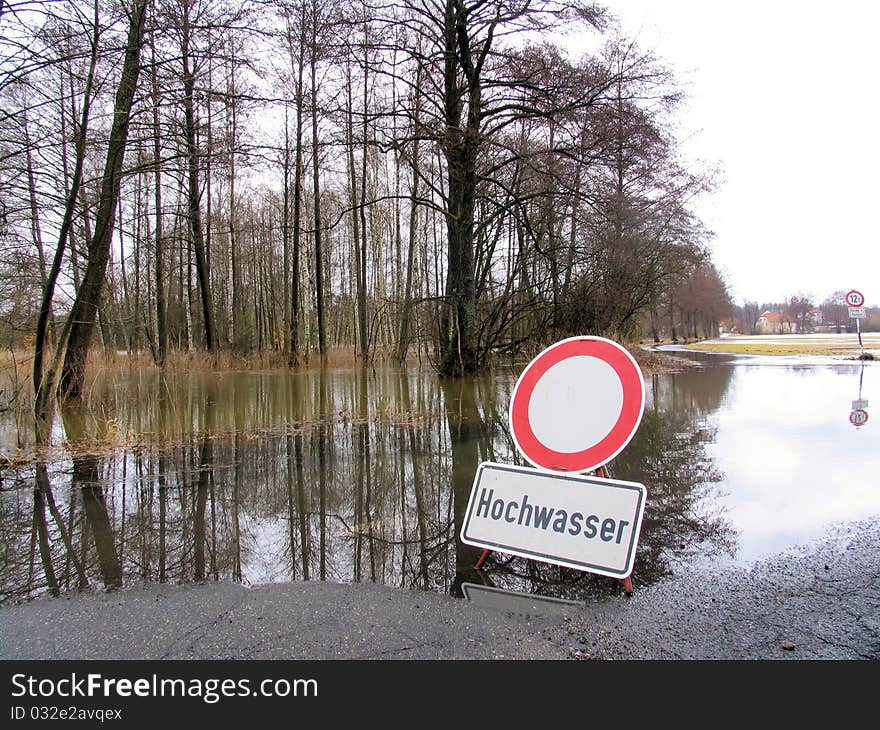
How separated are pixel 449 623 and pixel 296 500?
2.83 metres

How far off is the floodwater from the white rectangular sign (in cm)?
19

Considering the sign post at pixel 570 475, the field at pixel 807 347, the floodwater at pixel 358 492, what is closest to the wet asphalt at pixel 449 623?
the floodwater at pixel 358 492

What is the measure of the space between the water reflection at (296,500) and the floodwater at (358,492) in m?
0.02

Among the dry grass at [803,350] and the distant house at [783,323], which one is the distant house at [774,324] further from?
the dry grass at [803,350]

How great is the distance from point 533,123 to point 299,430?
39.6 ft

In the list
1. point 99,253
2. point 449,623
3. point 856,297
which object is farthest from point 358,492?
point 856,297

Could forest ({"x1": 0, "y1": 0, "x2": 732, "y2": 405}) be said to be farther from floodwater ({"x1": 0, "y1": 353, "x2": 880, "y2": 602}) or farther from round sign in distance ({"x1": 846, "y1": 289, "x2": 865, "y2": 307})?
round sign in distance ({"x1": 846, "y1": 289, "x2": 865, "y2": 307})

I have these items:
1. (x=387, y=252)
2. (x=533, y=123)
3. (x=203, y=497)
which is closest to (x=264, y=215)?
(x=387, y=252)

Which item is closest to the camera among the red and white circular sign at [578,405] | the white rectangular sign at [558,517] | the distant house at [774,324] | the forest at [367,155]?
the white rectangular sign at [558,517]

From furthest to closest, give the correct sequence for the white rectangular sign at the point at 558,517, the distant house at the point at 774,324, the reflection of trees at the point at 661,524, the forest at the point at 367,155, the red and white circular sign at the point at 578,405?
the distant house at the point at 774,324
the forest at the point at 367,155
the red and white circular sign at the point at 578,405
the reflection of trees at the point at 661,524
the white rectangular sign at the point at 558,517

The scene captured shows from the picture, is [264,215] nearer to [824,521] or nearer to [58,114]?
[58,114]

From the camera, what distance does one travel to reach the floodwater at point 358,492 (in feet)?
12.2

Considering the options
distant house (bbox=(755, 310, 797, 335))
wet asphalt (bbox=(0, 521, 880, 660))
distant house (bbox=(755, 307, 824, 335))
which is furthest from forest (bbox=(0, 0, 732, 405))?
distant house (bbox=(755, 310, 797, 335))

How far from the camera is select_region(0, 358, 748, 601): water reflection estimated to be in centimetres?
366
